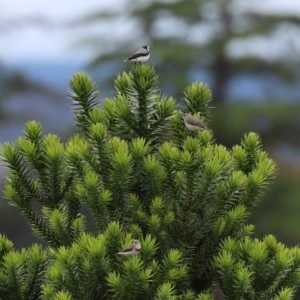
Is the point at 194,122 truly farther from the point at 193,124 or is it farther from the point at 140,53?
the point at 140,53

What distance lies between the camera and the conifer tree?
5.20 metres

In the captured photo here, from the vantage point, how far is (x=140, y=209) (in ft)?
17.9

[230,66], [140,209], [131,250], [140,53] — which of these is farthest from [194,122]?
[230,66]

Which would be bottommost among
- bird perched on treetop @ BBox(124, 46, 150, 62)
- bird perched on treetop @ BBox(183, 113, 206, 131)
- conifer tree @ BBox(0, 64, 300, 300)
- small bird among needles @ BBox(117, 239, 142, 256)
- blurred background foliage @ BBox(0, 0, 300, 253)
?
small bird among needles @ BBox(117, 239, 142, 256)

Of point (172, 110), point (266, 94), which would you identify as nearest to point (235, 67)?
point (266, 94)

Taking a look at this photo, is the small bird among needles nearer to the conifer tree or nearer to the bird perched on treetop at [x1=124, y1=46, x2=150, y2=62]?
the conifer tree

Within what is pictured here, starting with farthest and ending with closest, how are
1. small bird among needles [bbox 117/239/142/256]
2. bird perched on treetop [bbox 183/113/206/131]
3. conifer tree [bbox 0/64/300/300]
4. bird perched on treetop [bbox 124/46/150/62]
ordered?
1. bird perched on treetop [bbox 124/46/150/62]
2. bird perched on treetop [bbox 183/113/206/131]
3. conifer tree [bbox 0/64/300/300]
4. small bird among needles [bbox 117/239/142/256]

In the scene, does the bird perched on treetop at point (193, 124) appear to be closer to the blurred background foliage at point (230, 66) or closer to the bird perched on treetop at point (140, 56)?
the bird perched on treetop at point (140, 56)

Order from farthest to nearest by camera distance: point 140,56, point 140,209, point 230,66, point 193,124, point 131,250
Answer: point 230,66
point 140,56
point 193,124
point 140,209
point 131,250

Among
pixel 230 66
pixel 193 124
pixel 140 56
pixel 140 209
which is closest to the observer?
pixel 140 209

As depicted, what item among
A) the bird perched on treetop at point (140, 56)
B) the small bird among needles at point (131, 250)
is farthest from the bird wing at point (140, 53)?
the small bird among needles at point (131, 250)

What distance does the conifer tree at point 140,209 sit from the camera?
520 centimetres

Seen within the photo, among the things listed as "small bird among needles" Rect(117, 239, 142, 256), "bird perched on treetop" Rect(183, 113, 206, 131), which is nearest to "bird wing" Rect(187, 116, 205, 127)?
"bird perched on treetop" Rect(183, 113, 206, 131)

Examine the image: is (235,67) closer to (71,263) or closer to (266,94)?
(266,94)
